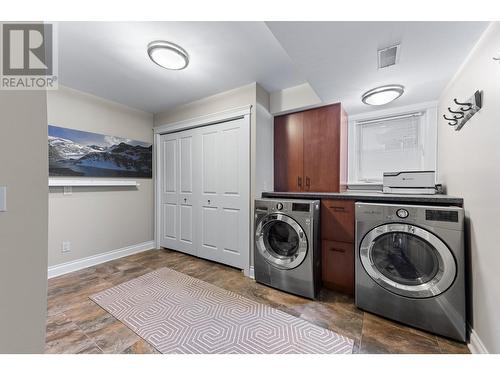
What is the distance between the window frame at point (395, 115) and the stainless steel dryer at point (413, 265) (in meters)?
1.13

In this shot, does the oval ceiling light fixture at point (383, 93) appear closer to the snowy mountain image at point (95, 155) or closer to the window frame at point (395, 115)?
the window frame at point (395, 115)

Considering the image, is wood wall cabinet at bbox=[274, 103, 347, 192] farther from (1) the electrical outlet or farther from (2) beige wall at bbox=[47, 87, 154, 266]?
(1) the electrical outlet

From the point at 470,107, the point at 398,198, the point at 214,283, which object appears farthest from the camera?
the point at 214,283

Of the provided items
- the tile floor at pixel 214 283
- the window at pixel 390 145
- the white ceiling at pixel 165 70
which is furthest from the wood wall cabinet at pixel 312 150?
the tile floor at pixel 214 283

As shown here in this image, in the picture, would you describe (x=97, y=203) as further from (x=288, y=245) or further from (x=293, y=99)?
(x=293, y=99)

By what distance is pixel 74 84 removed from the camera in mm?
2482

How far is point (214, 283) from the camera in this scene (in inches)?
90.7

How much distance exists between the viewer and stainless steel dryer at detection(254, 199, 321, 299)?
1.97m

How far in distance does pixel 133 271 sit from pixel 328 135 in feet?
9.85

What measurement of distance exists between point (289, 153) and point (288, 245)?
1222mm

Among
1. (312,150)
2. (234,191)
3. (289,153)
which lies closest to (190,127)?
(234,191)
